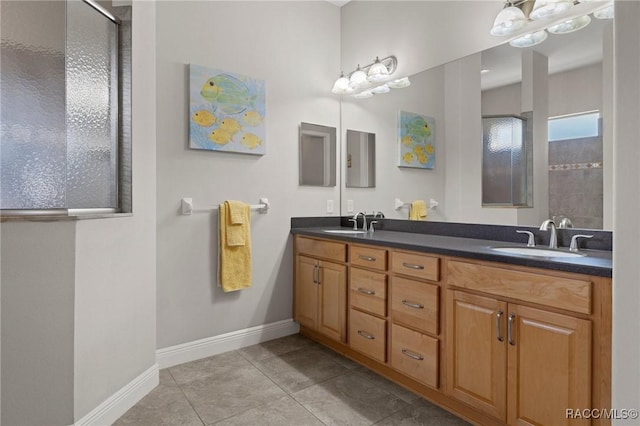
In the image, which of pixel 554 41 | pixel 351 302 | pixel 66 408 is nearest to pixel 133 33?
pixel 66 408

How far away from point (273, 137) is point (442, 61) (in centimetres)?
A: 136

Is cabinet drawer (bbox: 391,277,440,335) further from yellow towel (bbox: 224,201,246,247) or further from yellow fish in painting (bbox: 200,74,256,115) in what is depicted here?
yellow fish in painting (bbox: 200,74,256,115)

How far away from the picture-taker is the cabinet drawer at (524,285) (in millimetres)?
1350

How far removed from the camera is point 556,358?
4.61ft

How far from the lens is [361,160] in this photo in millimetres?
3158

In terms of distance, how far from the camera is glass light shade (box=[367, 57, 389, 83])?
9.27 ft

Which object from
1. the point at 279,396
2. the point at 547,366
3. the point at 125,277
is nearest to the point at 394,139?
the point at 547,366

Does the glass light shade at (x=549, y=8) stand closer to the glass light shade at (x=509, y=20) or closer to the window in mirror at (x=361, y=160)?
the glass light shade at (x=509, y=20)

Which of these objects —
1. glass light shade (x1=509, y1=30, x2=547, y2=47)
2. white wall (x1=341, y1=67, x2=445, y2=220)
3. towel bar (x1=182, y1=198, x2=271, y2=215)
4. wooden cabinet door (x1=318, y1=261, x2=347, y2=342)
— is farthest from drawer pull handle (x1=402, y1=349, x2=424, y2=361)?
glass light shade (x1=509, y1=30, x2=547, y2=47)

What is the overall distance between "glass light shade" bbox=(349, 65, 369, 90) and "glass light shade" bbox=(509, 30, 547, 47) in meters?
1.16

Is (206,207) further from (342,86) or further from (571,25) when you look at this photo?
(571,25)

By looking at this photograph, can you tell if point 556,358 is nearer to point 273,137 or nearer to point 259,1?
point 273,137

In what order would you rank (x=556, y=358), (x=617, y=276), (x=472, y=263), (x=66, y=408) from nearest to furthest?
(x=617, y=276), (x=556, y=358), (x=66, y=408), (x=472, y=263)

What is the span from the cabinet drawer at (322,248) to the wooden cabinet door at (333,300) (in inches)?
2.3
